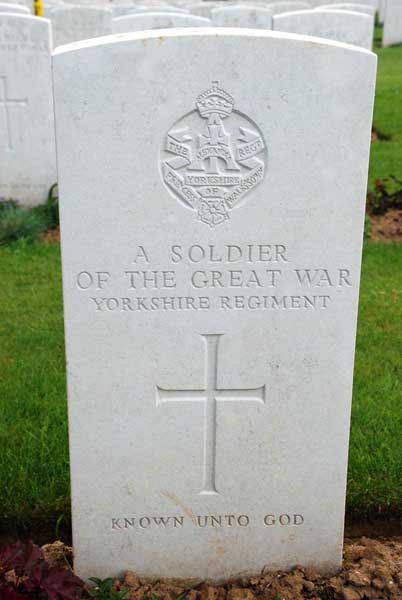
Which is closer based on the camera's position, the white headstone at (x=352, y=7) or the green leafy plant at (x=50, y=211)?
the green leafy plant at (x=50, y=211)

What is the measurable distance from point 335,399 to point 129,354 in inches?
29.2

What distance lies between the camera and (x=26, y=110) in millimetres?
7082

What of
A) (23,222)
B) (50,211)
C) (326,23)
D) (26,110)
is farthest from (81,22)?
(23,222)

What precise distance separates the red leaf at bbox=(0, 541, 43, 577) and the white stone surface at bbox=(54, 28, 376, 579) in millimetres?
320

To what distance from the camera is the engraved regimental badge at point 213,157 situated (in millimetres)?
2342

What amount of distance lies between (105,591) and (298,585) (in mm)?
694

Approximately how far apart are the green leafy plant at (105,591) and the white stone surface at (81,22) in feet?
27.0

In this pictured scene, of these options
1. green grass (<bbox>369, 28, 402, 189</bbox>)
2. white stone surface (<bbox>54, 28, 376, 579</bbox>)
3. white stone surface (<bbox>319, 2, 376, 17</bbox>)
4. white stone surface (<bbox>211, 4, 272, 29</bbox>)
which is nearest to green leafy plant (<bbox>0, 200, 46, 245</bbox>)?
green grass (<bbox>369, 28, 402, 189</bbox>)

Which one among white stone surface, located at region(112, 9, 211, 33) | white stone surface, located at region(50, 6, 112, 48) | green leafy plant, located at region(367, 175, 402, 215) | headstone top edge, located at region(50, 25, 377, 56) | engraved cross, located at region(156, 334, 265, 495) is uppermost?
white stone surface, located at region(50, 6, 112, 48)

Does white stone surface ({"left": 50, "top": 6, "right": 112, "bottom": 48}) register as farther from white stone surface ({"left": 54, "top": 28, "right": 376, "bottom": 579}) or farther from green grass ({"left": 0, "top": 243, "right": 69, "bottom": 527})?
white stone surface ({"left": 54, "top": 28, "right": 376, "bottom": 579})

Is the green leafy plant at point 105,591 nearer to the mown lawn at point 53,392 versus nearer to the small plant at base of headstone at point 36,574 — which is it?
the small plant at base of headstone at point 36,574

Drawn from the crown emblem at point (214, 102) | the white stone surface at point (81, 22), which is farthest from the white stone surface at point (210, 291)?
the white stone surface at point (81, 22)

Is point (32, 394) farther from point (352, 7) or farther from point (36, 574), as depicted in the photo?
point (352, 7)

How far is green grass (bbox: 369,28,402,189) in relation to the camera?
8.58 m
